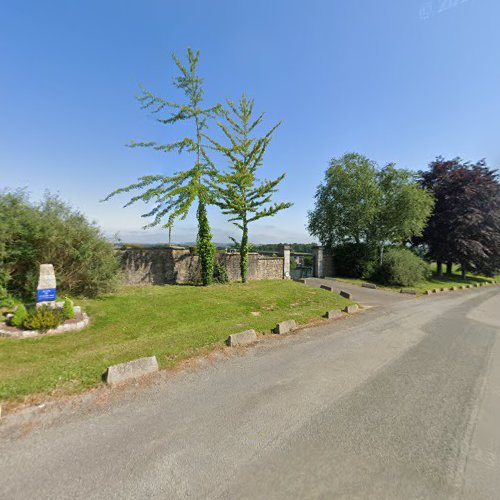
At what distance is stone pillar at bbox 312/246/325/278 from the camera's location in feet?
69.3

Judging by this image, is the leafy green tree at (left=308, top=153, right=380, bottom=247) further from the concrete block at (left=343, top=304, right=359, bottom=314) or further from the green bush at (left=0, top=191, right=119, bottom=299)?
the green bush at (left=0, top=191, right=119, bottom=299)

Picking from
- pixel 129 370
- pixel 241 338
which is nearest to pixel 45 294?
pixel 129 370

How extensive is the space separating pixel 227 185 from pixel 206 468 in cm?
1272

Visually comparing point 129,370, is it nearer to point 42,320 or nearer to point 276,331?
point 42,320

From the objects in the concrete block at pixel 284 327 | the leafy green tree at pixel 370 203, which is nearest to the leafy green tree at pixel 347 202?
the leafy green tree at pixel 370 203

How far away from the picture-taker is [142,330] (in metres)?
6.95

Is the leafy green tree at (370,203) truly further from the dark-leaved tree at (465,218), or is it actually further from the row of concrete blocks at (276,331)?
the row of concrete blocks at (276,331)

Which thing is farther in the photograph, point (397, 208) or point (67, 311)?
point (397, 208)

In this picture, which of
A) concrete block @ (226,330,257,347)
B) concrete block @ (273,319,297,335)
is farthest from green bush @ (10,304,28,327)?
concrete block @ (273,319,297,335)

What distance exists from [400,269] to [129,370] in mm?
19407

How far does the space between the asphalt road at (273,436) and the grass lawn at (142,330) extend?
0.76 metres

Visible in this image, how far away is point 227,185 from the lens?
13898 mm

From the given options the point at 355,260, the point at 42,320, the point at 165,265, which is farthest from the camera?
the point at 355,260

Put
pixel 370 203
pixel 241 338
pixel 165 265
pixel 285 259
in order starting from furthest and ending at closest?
1. pixel 370 203
2. pixel 285 259
3. pixel 165 265
4. pixel 241 338
